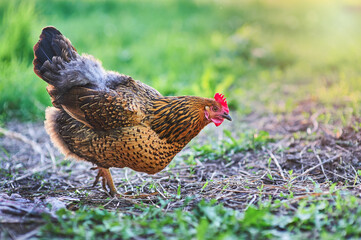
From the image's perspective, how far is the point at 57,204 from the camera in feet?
10.0

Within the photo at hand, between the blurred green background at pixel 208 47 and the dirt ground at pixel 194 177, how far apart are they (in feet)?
3.74

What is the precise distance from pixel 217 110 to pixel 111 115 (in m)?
1.01

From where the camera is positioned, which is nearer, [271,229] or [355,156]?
[271,229]

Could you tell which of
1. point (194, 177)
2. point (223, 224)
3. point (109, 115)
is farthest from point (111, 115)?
point (223, 224)

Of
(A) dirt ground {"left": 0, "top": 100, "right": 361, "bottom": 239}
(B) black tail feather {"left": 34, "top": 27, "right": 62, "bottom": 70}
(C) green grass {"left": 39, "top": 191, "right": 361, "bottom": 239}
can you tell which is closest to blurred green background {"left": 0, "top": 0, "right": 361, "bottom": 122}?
(A) dirt ground {"left": 0, "top": 100, "right": 361, "bottom": 239}

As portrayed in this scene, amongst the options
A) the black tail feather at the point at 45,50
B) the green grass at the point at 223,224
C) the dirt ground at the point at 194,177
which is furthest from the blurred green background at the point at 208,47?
the green grass at the point at 223,224

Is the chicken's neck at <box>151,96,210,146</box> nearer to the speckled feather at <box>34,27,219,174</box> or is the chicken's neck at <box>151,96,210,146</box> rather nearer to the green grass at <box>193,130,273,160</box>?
the speckled feather at <box>34,27,219,174</box>

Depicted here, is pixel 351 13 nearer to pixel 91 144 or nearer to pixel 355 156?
pixel 355 156

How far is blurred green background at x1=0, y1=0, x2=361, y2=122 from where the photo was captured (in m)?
6.47

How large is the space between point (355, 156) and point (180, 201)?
1.95m

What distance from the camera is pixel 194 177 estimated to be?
13.3ft

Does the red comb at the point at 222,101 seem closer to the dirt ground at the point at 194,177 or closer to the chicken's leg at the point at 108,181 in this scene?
the dirt ground at the point at 194,177

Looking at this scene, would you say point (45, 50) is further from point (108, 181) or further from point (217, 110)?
point (217, 110)

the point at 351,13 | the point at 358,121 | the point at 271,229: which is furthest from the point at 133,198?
the point at 351,13
